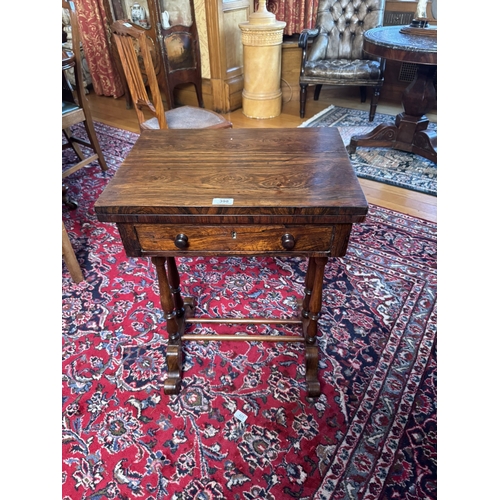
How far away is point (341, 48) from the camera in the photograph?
369 cm

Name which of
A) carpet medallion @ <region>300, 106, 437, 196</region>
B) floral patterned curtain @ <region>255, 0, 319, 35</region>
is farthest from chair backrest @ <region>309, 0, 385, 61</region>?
carpet medallion @ <region>300, 106, 437, 196</region>

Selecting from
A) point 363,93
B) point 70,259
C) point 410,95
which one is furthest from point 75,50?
point 363,93

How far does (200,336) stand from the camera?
1.51 m

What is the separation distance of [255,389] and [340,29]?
3.63 metres

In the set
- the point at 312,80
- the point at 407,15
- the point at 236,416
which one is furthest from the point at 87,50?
the point at 236,416

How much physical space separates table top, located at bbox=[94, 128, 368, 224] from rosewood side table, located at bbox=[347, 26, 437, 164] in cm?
147

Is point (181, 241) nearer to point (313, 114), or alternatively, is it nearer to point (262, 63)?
point (262, 63)

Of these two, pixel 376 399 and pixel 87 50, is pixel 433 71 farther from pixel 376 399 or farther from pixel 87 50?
pixel 87 50

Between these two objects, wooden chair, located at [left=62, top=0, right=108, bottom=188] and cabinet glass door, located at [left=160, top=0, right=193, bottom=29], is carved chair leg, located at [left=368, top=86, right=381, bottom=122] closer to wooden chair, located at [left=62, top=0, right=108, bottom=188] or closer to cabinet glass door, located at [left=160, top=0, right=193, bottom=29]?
cabinet glass door, located at [left=160, top=0, right=193, bottom=29]

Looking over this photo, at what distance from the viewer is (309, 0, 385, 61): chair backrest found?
11.8 feet

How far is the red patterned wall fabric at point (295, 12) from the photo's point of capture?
374cm

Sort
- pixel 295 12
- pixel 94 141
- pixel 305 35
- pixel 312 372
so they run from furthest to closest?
pixel 295 12 → pixel 305 35 → pixel 94 141 → pixel 312 372

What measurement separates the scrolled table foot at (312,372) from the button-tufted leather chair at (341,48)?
113 inches

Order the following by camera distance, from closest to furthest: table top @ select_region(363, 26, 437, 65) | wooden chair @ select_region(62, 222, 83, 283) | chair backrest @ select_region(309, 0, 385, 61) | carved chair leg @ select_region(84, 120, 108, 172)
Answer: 1. wooden chair @ select_region(62, 222, 83, 283)
2. table top @ select_region(363, 26, 437, 65)
3. carved chair leg @ select_region(84, 120, 108, 172)
4. chair backrest @ select_region(309, 0, 385, 61)
